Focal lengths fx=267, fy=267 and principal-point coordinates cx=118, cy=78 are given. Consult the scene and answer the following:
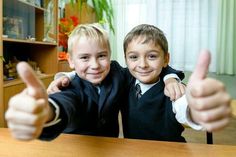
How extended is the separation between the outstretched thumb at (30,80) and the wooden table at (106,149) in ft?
0.87

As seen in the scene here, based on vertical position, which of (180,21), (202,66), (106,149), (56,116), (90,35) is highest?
(180,21)

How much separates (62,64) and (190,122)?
2232 mm

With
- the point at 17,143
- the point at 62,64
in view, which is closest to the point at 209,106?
the point at 17,143

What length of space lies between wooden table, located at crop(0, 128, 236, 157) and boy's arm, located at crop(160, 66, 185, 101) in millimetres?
189

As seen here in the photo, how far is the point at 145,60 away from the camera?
1004 millimetres

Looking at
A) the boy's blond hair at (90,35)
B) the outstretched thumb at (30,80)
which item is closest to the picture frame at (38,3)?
the boy's blond hair at (90,35)

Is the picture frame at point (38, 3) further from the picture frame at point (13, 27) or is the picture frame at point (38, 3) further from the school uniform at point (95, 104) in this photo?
the school uniform at point (95, 104)

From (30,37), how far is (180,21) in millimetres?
1787

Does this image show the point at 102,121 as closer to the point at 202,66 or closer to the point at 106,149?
the point at 106,149

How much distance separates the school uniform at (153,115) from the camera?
1.02m

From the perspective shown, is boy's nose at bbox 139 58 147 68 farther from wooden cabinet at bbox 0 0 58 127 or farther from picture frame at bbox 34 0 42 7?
picture frame at bbox 34 0 42 7

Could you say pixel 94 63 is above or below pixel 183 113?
above

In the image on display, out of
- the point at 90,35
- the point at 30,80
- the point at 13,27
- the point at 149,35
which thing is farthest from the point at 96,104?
the point at 13,27

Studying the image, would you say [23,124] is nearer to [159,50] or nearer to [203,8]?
[159,50]
